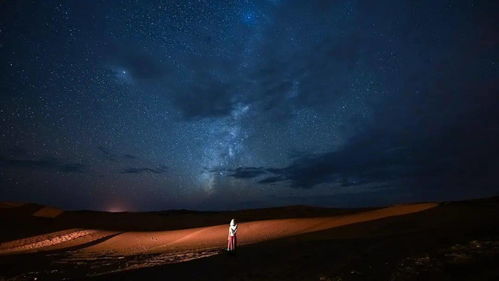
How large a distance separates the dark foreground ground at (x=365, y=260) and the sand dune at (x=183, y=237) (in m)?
4.06

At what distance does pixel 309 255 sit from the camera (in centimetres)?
1018

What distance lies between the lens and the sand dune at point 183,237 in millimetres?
17703

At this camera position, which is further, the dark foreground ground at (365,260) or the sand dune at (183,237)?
the sand dune at (183,237)

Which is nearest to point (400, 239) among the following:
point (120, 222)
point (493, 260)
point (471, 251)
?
point (471, 251)

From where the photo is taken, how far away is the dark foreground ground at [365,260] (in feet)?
23.8

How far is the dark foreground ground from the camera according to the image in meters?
7.26

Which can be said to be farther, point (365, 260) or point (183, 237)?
point (183, 237)

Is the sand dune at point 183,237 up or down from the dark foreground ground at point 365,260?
up

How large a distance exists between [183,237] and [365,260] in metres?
14.9

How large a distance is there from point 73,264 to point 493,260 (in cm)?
1439

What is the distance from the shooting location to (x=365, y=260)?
862 centimetres

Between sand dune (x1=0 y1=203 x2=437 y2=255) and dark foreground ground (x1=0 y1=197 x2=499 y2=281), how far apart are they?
4.06 m

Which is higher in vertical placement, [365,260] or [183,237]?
[183,237]

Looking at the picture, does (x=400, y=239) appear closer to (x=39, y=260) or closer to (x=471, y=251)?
(x=471, y=251)
